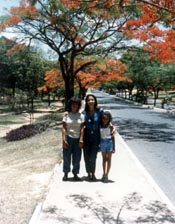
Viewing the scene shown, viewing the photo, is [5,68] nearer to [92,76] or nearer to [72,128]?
[92,76]

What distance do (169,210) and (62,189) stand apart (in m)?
2.24

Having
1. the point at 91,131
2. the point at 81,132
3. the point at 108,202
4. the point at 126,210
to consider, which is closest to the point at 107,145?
the point at 91,131

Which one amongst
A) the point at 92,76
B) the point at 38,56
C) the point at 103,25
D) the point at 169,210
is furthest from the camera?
the point at 38,56

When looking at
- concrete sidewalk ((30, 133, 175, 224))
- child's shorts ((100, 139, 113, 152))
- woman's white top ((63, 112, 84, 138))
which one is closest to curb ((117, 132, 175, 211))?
concrete sidewalk ((30, 133, 175, 224))

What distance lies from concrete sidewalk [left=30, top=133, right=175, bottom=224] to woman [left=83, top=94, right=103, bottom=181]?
1.57 feet

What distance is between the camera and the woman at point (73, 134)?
9.08 meters

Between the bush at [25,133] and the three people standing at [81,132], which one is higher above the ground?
the three people standing at [81,132]

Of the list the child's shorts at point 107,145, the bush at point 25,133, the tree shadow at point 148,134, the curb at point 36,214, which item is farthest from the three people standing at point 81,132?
the bush at point 25,133

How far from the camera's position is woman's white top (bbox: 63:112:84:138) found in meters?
9.09

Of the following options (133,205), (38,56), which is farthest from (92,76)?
(133,205)

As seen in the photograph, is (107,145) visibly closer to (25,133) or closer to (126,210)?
(126,210)

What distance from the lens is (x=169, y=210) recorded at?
7.20 metres

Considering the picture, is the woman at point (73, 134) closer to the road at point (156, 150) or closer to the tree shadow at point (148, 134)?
the road at point (156, 150)

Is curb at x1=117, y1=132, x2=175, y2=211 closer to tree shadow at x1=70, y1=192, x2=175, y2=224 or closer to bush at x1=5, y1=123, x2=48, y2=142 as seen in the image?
tree shadow at x1=70, y1=192, x2=175, y2=224
